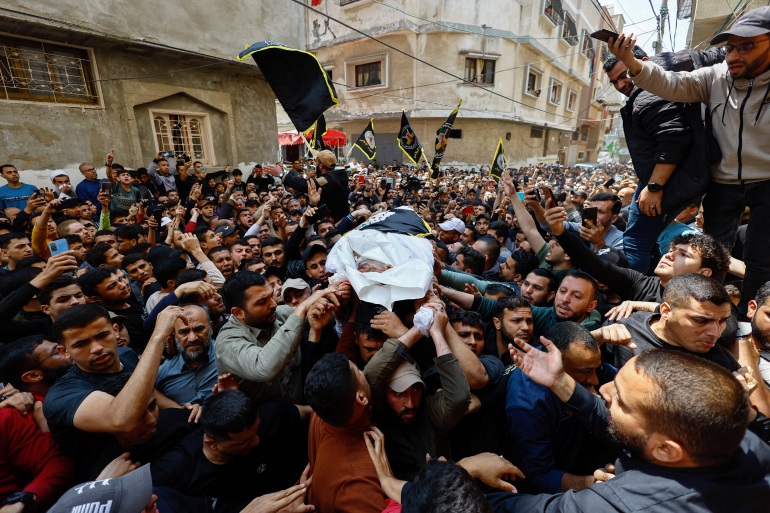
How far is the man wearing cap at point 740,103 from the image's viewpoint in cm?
205

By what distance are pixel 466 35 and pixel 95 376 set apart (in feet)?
76.5

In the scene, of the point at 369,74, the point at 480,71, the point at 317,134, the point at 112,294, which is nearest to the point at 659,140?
the point at 112,294

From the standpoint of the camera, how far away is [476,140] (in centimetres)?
2234

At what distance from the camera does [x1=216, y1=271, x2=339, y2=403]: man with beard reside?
2033mm

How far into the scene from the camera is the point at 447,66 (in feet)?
67.6

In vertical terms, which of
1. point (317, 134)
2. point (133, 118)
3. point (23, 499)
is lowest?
point (23, 499)

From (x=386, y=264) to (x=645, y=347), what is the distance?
1627mm

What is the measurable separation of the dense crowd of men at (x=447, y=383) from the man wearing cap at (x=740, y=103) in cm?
1

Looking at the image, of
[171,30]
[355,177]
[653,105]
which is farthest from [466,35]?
[653,105]

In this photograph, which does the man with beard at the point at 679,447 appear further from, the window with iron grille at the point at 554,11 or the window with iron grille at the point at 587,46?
the window with iron grille at the point at 587,46

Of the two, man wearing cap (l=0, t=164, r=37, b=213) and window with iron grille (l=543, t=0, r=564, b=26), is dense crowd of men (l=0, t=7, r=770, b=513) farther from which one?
window with iron grille (l=543, t=0, r=564, b=26)

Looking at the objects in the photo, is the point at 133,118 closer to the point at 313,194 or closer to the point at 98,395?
the point at 313,194

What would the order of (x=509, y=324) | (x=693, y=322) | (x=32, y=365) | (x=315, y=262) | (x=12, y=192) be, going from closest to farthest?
(x=693, y=322) < (x=32, y=365) < (x=509, y=324) < (x=315, y=262) < (x=12, y=192)

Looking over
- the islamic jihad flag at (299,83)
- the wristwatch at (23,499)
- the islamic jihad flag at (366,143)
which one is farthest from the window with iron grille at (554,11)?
the wristwatch at (23,499)
